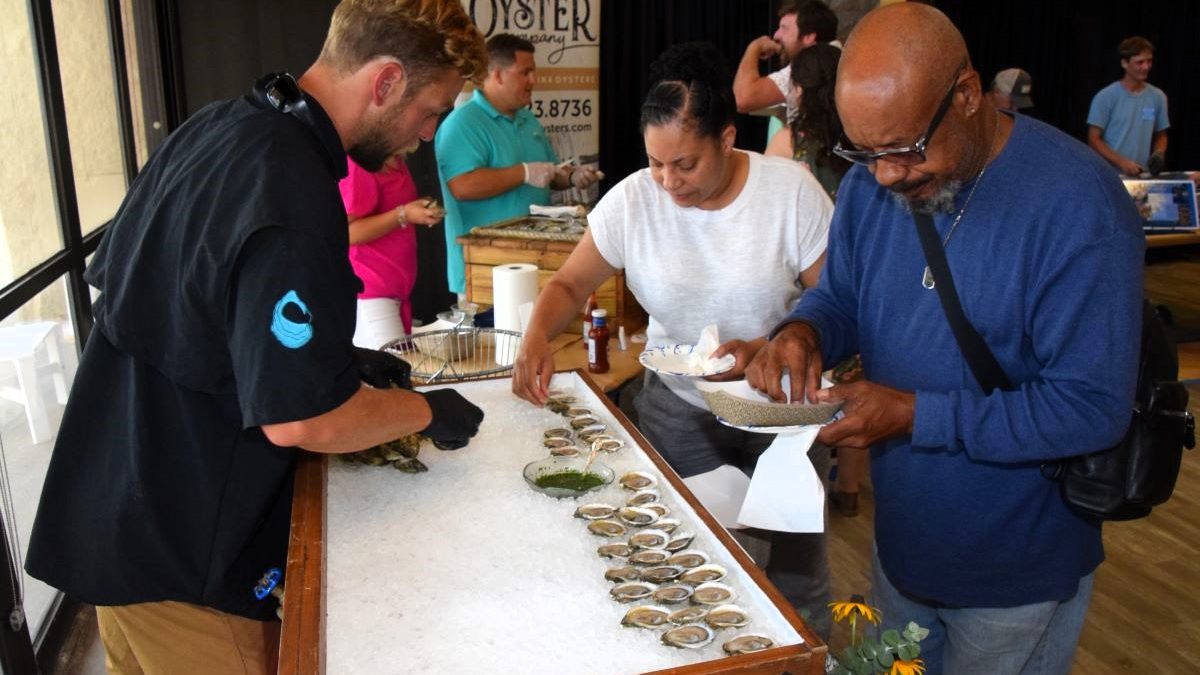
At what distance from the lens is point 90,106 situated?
3.90m

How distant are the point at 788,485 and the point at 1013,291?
43 centimetres

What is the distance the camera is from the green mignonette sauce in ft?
4.75

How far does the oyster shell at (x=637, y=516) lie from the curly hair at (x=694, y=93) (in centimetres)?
86

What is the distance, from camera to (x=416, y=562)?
123 centimetres

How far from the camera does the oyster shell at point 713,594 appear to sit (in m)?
1.13

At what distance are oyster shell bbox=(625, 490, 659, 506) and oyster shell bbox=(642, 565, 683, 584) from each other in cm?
20

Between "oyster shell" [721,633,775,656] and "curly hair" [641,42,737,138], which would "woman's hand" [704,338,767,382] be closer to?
"curly hair" [641,42,737,138]

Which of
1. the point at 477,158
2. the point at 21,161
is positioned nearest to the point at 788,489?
the point at 477,158

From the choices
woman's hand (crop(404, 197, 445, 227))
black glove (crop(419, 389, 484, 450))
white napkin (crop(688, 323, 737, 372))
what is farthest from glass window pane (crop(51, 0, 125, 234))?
white napkin (crop(688, 323, 737, 372))

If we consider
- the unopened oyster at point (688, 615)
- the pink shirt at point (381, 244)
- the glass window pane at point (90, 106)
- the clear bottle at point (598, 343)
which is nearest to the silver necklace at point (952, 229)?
the unopened oyster at point (688, 615)

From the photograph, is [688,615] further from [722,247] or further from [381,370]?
[722,247]

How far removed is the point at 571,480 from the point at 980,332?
2.22 feet

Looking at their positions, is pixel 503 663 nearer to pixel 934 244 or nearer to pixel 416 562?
pixel 416 562

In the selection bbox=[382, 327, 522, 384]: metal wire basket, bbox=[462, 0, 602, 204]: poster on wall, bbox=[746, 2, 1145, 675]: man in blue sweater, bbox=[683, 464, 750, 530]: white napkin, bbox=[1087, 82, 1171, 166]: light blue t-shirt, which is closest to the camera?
bbox=[746, 2, 1145, 675]: man in blue sweater
